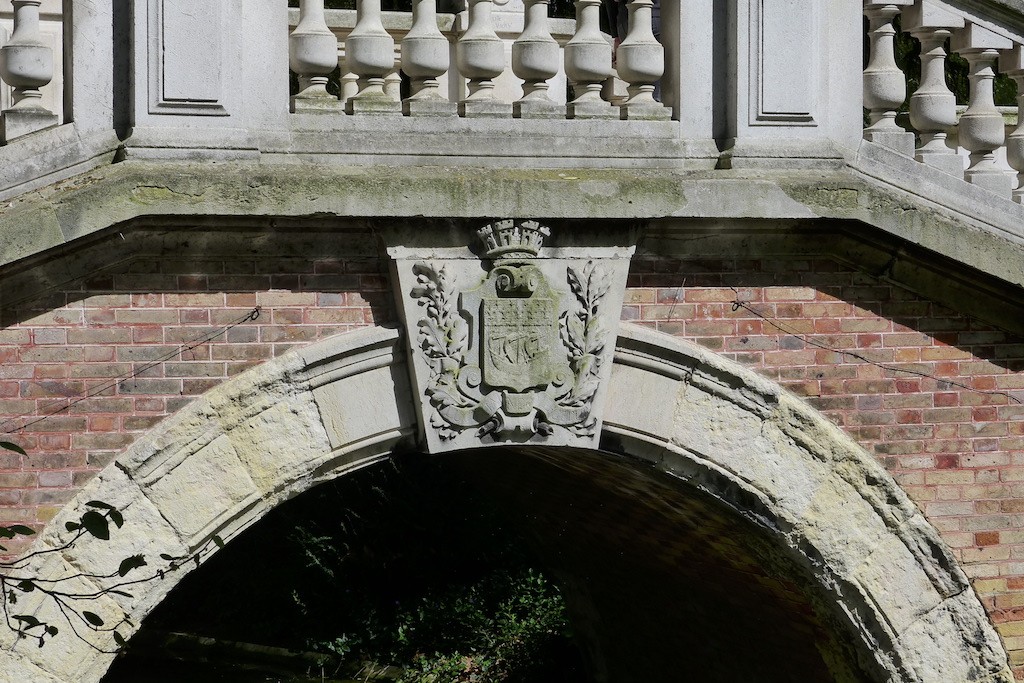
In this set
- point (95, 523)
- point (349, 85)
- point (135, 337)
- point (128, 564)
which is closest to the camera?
point (95, 523)

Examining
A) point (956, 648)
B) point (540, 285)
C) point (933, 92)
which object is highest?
point (933, 92)

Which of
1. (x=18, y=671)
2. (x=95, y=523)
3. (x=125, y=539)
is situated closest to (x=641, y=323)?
(x=125, y=539)

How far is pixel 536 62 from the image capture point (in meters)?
4.68

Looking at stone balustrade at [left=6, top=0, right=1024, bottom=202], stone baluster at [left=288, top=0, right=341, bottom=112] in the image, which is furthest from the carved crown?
stone baluster at [left=288, top=0, right=341, bottom=112]

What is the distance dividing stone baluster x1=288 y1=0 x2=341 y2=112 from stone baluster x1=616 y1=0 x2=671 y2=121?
1075 millimetres

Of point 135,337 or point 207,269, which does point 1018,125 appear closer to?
point 207,269

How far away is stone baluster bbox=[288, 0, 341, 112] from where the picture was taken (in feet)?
14.8

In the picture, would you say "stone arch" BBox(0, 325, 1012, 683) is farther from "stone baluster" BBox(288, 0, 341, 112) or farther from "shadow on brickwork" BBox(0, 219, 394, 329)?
"stone baluster" BBox(288, 0, 341, 112)

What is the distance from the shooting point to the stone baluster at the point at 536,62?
4668mm

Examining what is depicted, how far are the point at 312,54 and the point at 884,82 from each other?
86.3 inches

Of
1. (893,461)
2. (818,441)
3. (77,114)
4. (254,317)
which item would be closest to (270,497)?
(254,317)

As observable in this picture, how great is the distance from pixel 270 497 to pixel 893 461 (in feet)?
7.95

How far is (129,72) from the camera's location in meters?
4.37

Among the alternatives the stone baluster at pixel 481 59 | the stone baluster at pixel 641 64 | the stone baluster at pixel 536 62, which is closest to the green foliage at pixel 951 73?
the stone baluster at pixel 641 64
